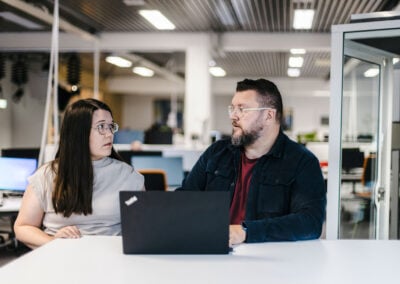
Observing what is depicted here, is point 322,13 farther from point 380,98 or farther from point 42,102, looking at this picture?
point 42,102

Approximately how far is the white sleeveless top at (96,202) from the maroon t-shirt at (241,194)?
50cm

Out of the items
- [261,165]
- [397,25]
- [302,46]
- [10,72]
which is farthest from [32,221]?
[10,72]

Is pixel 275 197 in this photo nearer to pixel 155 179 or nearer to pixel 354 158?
pixel 354 158

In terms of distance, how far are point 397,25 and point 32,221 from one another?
2.21 meters

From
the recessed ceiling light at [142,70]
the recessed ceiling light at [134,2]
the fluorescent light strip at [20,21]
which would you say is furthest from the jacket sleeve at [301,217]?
the recessed ceiling light at [142,70]

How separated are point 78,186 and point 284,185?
93cm

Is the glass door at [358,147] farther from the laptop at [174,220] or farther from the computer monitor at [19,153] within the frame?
the computer monitor at [19,153]

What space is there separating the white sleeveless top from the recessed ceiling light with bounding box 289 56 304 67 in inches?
444

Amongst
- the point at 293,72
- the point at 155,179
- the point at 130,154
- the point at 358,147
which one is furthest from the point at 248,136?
the point at 293,72

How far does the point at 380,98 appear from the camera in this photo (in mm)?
3543

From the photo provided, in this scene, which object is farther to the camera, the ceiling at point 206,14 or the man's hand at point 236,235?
the ceiling at point 206,14

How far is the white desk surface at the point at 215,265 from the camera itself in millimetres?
1463

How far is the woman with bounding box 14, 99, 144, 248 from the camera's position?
7.35 ft

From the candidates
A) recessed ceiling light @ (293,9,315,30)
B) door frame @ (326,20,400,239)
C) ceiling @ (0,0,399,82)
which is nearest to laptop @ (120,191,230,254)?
door frame @ (326,20,400,239)
